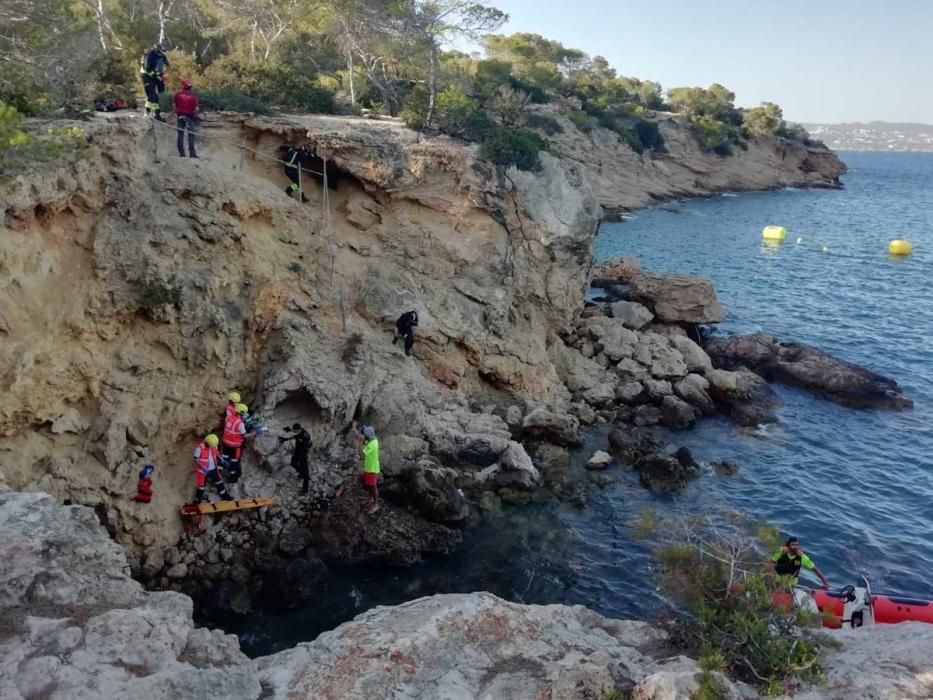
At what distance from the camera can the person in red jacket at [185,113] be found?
1777 centimetres

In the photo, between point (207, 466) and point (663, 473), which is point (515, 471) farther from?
point (207, 466)

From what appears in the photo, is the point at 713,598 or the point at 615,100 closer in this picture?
the point at 713,598

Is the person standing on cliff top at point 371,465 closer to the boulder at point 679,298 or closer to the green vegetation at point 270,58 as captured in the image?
the green vegetation at point 270,58

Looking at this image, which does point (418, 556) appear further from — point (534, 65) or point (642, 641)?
point (534, 65)

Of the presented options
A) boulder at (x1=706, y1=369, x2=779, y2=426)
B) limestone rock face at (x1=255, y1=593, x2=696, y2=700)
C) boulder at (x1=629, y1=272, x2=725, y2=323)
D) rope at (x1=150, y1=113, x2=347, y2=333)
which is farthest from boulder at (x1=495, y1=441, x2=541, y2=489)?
boulder at (x1=629, y1=272, x2=725, y2=323)

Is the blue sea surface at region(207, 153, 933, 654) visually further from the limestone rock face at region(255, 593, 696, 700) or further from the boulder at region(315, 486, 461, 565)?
the limestone rock face at region(255, 593, 696, 700)

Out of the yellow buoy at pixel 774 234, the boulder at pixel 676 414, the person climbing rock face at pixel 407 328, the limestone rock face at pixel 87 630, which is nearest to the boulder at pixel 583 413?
the boulder at pixel 676 414

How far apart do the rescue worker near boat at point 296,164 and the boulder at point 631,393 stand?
12.5m

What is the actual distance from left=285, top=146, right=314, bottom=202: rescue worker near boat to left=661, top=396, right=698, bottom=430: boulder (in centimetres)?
1370

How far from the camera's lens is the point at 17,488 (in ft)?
44.2

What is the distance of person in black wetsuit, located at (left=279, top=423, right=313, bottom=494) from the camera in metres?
16.5

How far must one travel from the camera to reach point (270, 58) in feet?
94.9

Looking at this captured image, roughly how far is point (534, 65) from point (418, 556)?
74.2m

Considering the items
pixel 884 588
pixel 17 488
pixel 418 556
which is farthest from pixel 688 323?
pixel 17 488
